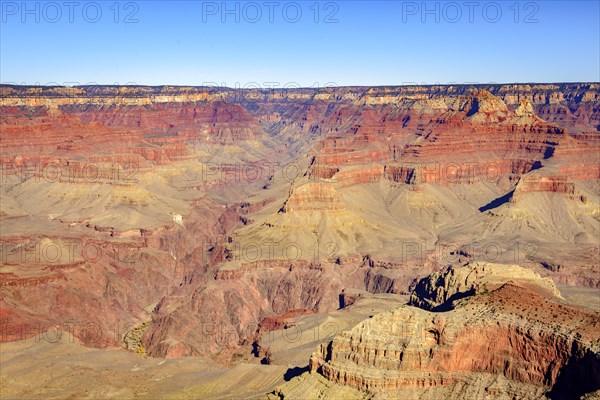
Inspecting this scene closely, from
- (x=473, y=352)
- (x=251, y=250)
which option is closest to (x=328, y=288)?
(x=251, y=250)

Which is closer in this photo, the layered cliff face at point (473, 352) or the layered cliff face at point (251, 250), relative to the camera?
the layered cliff face at point (473, 352)

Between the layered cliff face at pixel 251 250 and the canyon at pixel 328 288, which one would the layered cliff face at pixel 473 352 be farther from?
the layered cliff face at pixel 251 250

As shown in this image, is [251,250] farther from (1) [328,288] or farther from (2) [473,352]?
(2) [473,352]

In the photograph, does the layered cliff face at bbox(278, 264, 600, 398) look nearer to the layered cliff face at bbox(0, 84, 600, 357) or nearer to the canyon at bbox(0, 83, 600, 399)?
the canyon at bbox(0, 83, 600, 399)

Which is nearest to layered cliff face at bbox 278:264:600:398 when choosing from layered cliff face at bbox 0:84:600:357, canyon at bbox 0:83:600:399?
canyon at bbox 0:83:600:399

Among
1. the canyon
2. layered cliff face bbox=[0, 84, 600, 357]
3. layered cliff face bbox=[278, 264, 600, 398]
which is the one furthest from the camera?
layered cliff face bbox=[0, 84, 600, 357]

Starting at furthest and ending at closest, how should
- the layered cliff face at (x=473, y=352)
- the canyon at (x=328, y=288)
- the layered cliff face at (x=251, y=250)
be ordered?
the layered cliff face at (x=251, y=250) < the canyon at (x=328, y=288) < the layered cliff face at (x=473, y=352)

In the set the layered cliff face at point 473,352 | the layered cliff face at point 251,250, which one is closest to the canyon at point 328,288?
the layered cliff face at point 473,352

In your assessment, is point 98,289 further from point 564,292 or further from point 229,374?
point 564,292

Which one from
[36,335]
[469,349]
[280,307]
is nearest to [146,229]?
[280,307]
